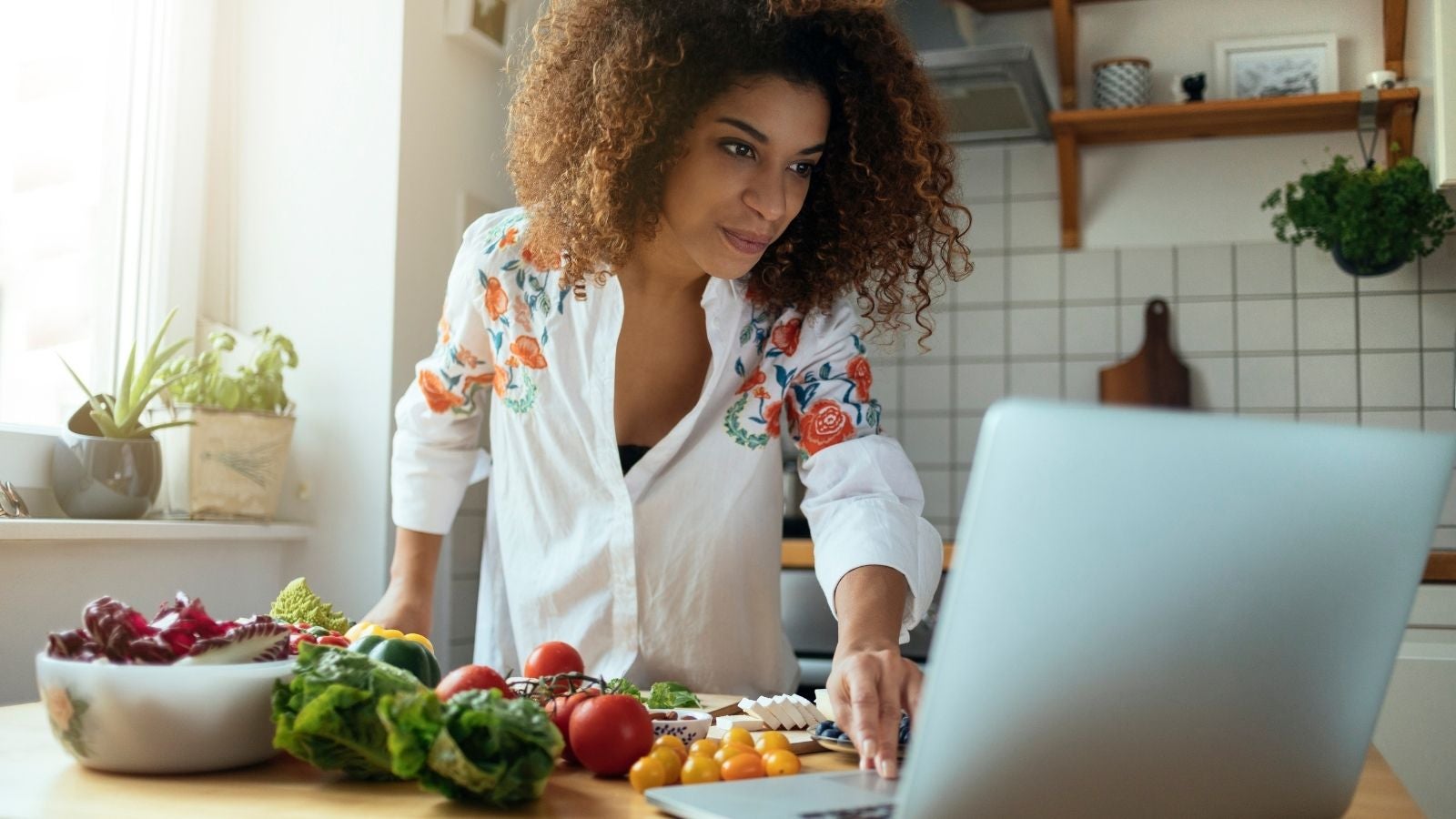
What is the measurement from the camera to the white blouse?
1.35 metres

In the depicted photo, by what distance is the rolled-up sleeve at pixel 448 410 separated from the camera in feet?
4.60

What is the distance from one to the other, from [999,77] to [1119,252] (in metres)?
0.60

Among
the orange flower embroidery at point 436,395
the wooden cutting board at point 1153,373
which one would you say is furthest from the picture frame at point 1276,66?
the orange flower embroidery at point 436,395

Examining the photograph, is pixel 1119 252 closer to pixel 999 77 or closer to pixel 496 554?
pixel 999 77

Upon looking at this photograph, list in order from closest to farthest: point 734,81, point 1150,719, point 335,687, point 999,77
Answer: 1. point 1150,719
2. point 335,687
3. point 734,81
4. point 999,77

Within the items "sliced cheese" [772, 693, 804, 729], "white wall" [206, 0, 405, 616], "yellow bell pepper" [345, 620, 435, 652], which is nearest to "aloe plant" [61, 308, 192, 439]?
"white wall" [206, 0, 405, 616]

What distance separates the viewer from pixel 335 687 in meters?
0.67

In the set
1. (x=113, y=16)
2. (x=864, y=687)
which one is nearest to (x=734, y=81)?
(x=864, y=687)

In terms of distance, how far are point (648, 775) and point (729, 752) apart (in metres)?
0.05

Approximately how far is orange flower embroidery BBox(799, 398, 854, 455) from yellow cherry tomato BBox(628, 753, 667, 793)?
573 millimetres

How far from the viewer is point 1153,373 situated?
2.55 m

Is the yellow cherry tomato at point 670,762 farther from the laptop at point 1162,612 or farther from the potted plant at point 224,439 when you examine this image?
the potted plant at point 224,439

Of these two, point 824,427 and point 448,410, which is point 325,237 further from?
point 824,427

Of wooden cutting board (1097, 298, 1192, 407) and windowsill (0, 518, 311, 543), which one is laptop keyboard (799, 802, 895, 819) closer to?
windowsill (0, 518, 311, 543)
